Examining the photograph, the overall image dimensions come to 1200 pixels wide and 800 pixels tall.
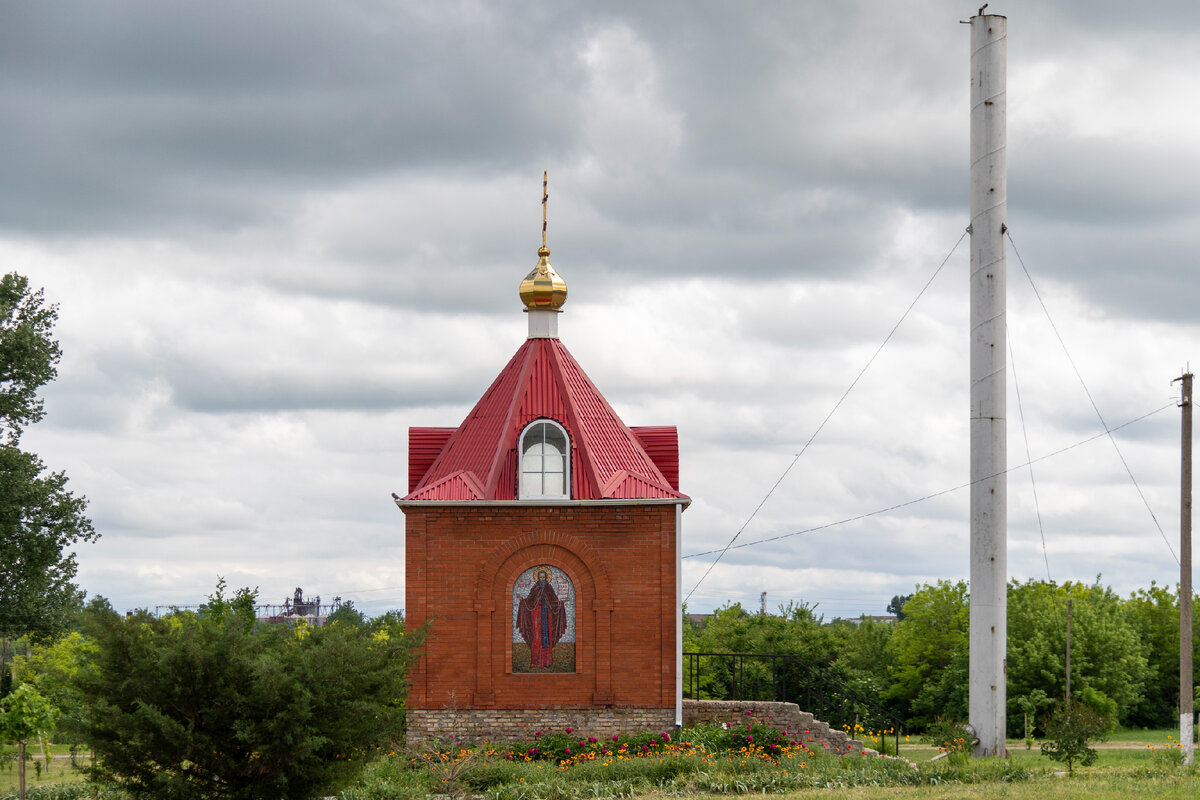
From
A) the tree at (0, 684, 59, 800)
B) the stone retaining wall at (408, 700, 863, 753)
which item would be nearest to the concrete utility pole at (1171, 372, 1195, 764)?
the stone retaining wall at (408, 700, 863, 753)

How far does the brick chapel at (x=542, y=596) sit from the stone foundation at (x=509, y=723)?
0.02 metres

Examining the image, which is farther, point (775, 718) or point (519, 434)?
point (775, 718)

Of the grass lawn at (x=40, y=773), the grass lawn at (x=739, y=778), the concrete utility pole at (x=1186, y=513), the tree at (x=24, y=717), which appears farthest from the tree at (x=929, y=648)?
the tree at (x=24, y=717)

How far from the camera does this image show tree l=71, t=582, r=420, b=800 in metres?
14.2

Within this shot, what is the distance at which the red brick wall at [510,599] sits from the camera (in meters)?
20.5

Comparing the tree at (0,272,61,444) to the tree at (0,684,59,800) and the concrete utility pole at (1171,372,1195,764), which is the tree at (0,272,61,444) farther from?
the concrete utility pole at (1171,372,1195,764)

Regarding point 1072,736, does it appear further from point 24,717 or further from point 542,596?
point 24,717

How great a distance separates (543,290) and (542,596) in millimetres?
5455

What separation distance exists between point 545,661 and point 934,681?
22752 mm

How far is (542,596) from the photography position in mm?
Result: 20719

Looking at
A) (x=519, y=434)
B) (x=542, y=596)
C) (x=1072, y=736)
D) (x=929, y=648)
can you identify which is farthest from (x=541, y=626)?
(x=929, y=648)

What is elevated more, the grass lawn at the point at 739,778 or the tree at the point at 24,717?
the tree at the point at 24,717

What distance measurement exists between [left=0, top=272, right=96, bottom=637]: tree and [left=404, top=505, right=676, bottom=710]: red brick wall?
34.5 ft

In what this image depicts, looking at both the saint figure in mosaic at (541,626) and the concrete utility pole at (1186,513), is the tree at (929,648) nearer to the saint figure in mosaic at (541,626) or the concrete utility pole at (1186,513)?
the concrete utility pole at (1186,513)
